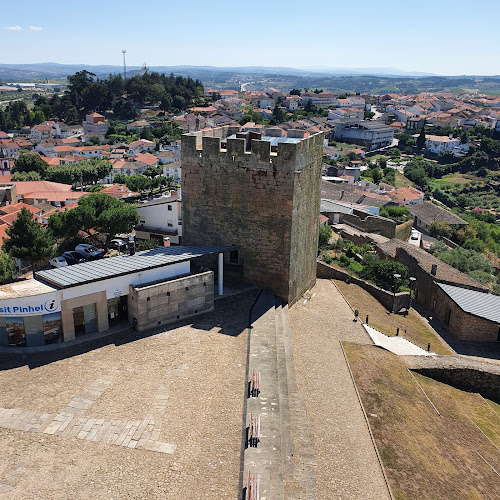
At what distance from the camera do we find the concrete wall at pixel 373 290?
20469mm

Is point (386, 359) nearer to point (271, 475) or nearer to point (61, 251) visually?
point (271, 475)

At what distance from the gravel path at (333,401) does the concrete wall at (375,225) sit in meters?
17.7

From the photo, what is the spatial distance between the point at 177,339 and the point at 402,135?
100064 millimetres

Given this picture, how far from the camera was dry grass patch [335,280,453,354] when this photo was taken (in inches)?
717

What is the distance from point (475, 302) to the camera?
19938 mm

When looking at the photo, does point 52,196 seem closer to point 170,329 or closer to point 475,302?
point 170,329

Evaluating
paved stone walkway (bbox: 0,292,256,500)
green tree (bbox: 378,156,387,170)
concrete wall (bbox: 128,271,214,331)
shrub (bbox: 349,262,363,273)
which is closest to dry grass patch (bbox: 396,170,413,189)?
green tree (bbox: 378,156,387,170)

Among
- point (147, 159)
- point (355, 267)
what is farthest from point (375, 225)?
point (147, 159)

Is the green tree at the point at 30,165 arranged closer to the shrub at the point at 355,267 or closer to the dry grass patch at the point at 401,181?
the shrub at the point at 355,267

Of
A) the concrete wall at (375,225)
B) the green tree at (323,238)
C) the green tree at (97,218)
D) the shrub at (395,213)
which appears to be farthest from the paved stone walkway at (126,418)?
the shrub at (395,213)

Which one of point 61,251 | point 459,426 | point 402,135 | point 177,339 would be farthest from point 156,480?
point 402,135

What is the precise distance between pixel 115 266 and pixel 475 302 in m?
14.2

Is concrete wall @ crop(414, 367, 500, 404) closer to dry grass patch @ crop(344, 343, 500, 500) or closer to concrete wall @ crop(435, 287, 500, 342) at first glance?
dry grass patch @ crop(344, 343, 500, 500)

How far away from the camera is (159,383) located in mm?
10766
